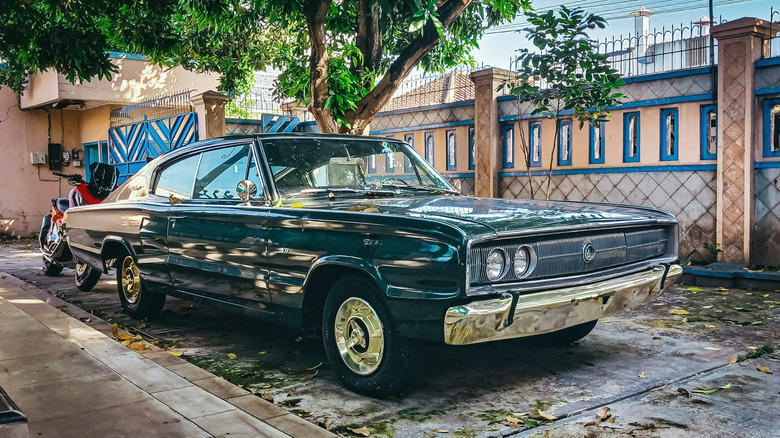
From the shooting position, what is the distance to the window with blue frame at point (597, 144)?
913 cm

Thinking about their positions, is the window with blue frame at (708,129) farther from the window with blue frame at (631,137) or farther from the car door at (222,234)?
the car door at (222,234)

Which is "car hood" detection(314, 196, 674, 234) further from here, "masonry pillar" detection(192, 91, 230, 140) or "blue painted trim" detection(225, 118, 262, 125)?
"blue painted trim" detection(225, 118, 262, 125)

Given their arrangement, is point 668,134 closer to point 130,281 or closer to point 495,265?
point 495,265

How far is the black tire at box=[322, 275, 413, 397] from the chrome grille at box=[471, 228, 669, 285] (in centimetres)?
63

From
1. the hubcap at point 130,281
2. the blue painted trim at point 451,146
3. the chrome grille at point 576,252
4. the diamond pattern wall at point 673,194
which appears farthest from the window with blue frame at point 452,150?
the chrome grille at point 576,252

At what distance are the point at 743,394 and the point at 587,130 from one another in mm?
5721

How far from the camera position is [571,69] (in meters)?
8.61

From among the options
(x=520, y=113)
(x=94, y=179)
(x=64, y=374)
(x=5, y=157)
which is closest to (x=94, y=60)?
(x=94, y=179)

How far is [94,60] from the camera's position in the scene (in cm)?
816

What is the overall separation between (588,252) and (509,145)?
6246 mm

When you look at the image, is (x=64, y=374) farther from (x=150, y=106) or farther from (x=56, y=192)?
(x=56, y=192)

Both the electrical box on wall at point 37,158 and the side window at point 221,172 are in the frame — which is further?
the electrical box on wall at point 37,158

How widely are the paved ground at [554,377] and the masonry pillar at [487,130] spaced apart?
157 inches

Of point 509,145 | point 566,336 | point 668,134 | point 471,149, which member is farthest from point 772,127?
Answer: point 566,336
